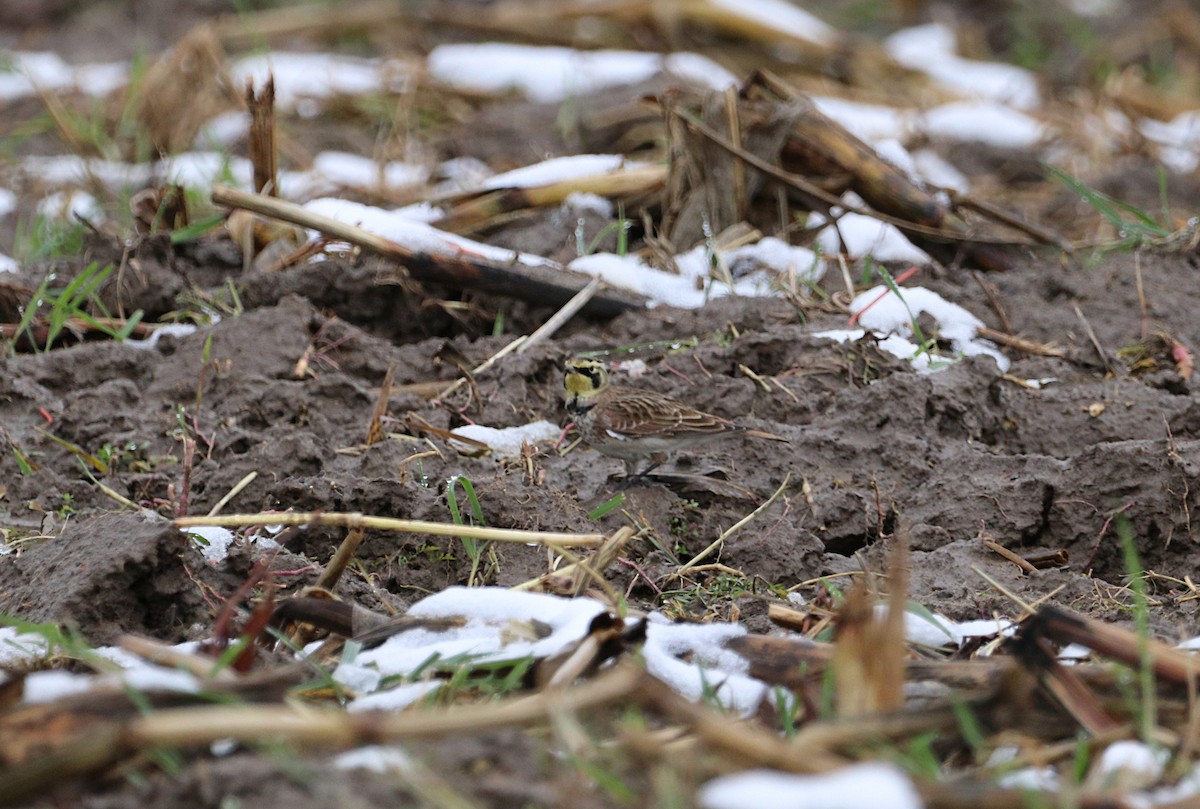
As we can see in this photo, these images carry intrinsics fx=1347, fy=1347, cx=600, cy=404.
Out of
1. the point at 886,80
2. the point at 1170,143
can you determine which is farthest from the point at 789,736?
the point at 886,80

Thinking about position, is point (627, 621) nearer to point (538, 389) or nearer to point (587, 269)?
point (538, 389)

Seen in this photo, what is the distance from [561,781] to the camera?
2.45 metres

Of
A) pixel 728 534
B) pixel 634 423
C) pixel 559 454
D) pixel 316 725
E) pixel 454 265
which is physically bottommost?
pixel 559 454

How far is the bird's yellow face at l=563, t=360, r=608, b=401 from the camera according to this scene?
16.0 feet

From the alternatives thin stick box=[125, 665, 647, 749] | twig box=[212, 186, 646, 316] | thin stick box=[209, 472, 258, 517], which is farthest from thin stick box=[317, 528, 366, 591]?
twig box=[212, 186, 646, 316]

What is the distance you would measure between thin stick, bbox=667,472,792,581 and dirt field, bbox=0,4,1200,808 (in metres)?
0.03

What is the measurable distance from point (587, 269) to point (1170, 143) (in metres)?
5.78

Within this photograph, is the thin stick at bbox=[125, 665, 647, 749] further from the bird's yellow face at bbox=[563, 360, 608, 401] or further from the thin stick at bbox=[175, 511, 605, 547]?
the bird's yellow face at bbox=[563, 360, 608, 401]

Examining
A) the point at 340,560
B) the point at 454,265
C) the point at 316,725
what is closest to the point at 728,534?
the point at 340,560

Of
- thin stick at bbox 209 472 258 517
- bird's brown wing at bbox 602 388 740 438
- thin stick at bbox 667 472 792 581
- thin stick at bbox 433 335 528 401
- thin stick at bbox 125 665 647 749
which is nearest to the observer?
thin stick at bbox 125 665 647 749

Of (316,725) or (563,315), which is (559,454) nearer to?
(563,315)

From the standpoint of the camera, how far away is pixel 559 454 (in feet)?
16.1

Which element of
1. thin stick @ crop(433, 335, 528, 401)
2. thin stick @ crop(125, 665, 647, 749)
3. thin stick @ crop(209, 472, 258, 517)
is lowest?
thin stick @ crop(209, 472, 258, 517)

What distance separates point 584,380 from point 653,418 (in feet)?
1.02
